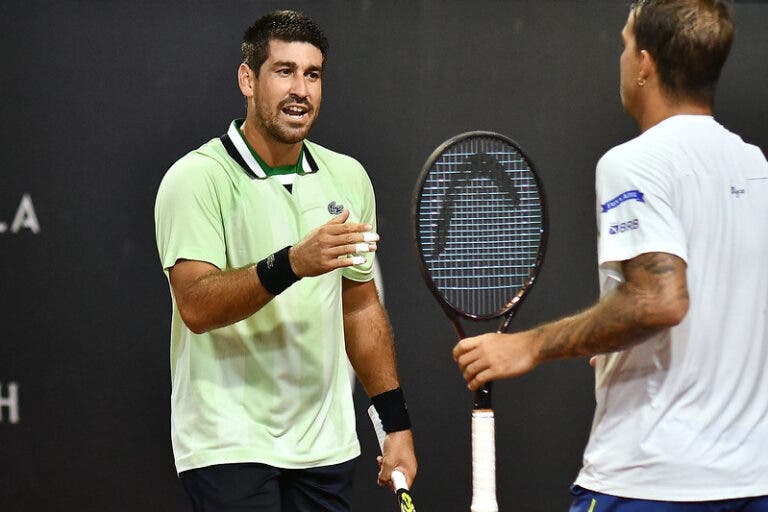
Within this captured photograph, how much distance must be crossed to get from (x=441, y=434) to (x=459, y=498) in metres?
0.21

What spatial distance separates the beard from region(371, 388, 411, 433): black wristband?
64 centimetres

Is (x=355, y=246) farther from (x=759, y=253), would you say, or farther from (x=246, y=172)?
(x=759, y=253)

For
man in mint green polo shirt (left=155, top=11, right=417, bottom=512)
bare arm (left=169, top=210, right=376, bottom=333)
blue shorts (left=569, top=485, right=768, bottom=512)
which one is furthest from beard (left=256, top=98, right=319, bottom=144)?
blue shorts (left=569, top=485, right=768, bottom=512)

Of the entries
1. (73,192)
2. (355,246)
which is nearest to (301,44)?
(355,246)

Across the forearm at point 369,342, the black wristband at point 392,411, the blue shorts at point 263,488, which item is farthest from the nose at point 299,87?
the blue shorts at point 263,488

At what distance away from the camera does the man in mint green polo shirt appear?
238 cm

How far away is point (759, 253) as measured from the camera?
192 cm

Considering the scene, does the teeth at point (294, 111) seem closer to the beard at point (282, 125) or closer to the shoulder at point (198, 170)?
the beard at point (282, 125)

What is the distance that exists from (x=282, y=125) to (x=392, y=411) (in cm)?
72

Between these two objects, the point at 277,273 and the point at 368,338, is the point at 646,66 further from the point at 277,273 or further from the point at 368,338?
the point at 368,338

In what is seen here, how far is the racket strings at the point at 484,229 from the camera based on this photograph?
2316 mm

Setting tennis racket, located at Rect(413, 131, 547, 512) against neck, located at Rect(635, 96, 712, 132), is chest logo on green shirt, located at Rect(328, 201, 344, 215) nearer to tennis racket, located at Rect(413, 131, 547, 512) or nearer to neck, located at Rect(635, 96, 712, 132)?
tennis racket, located at Rect(413, 131, 547, 512)

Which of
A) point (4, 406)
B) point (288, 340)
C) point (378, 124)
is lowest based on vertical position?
point (4, 406)

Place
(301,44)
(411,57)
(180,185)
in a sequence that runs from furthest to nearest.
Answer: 1. (411,57)
2. (301,44)
3. (180,185)
